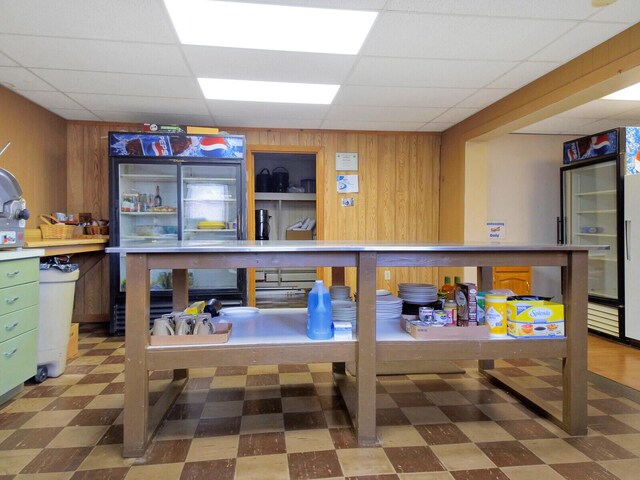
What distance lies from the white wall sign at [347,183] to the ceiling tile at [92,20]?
2.71m

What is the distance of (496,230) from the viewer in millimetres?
4953

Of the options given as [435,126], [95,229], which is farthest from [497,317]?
[95,229]

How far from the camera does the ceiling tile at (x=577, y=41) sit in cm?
239

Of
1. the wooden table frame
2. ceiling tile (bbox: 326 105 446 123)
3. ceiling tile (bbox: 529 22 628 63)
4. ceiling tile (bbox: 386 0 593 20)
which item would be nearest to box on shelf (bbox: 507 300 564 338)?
the wooden table frame

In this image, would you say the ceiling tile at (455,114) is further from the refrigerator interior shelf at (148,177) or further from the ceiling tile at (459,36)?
the refrigerator interior shelf at (148,177)

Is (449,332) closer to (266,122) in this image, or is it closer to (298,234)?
(266,122)

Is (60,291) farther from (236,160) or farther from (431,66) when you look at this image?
(431,66)

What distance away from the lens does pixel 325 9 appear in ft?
7.28

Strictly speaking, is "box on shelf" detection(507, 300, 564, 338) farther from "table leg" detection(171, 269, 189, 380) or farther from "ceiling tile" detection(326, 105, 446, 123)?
"ceiling tile" detection(326, 105, 446, 123)

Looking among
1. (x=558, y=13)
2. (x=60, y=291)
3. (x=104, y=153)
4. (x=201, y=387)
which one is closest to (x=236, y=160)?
(x=104, y=153)

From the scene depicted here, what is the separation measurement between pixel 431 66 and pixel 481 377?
2.33 meters

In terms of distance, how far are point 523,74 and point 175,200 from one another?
376 cm

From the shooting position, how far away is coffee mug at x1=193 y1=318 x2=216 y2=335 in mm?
1898

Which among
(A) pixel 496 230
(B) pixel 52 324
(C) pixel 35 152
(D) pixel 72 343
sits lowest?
(D) pixel 72 343
